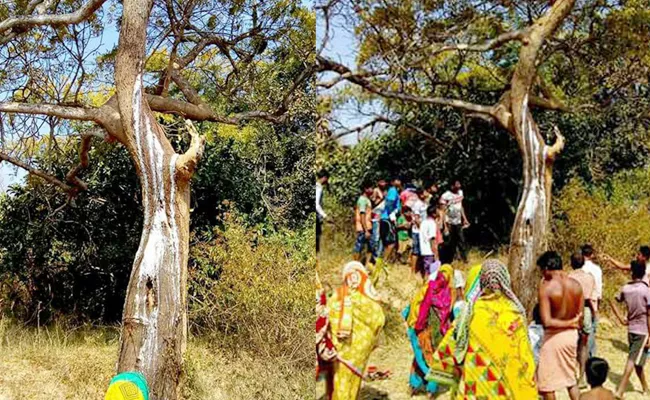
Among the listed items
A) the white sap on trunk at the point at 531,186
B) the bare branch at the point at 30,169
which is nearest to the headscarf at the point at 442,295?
the white sap on trunk at the point at 531,186

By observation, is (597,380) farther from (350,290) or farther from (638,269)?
(638,269)

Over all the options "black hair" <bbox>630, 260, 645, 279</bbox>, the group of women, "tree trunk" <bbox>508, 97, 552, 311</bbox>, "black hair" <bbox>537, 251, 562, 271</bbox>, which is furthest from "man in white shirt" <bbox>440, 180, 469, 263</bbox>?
the group of women

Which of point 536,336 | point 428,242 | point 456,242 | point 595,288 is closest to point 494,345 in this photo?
point 536,336

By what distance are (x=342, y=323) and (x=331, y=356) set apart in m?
0.13

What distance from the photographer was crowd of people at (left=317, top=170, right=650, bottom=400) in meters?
2.31

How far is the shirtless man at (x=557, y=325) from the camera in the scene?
3053mm

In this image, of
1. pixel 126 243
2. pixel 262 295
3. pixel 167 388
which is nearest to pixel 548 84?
pixel 262 295

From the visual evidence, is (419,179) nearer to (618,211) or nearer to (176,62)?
(618,211)

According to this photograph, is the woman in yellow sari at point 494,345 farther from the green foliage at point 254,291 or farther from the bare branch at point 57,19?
the bare branch at point 57,19

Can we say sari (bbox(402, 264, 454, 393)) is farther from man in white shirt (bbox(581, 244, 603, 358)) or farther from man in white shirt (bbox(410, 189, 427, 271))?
man in white shirt (bbox(410, 189, 427, 271))

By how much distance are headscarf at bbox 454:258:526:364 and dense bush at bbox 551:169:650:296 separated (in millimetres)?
2736

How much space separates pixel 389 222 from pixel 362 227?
318mm

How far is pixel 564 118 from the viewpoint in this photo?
20.4ft

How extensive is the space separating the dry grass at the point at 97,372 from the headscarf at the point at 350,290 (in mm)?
2185
